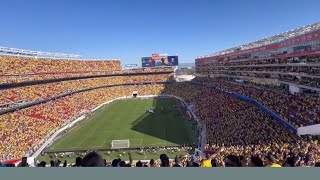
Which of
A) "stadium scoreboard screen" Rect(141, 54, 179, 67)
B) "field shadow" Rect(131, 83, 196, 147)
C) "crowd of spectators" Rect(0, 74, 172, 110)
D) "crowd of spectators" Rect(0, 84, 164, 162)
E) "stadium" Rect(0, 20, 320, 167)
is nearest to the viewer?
"stadium" Rect(0, 20, 320, 167)

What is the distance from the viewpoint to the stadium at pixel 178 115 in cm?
2284

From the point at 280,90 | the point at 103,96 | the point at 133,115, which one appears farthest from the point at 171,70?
the point at 280,90

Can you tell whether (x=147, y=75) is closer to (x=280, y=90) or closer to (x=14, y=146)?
(x=280, y=90)

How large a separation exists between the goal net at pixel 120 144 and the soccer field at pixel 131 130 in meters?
0.47

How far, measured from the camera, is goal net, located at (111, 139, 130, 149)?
30.9 meters

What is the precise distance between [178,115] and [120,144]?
16757mm

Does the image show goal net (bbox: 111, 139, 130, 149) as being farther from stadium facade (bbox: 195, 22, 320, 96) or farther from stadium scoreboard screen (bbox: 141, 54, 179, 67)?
stadium scoreboard screen (bbox: 141, 54, 179, 67)

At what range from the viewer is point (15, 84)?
150 feet

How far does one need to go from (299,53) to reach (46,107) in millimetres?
35112

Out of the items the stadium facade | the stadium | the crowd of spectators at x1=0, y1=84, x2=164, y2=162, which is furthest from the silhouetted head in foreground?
the stadium facade

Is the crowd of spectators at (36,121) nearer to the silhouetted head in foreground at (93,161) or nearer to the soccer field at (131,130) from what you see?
the soccer field at (131,130)

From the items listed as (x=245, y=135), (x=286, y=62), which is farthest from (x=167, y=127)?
(x=286, y=62)

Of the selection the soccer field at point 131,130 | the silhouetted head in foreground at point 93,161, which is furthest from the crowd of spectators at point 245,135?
the silhouetted head in foreground at point 93,161

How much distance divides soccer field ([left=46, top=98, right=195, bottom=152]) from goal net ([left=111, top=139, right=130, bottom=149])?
1.53 ft
